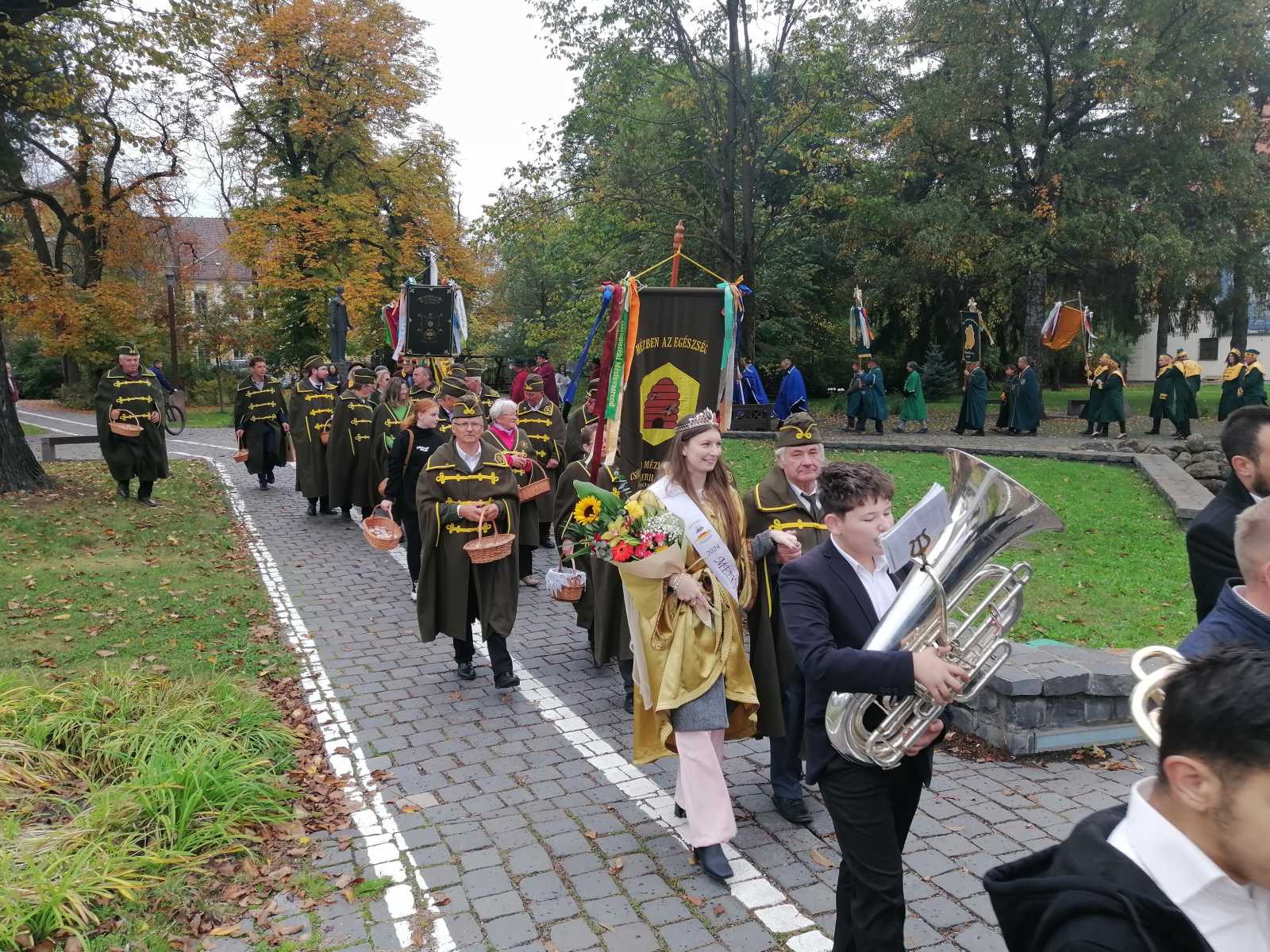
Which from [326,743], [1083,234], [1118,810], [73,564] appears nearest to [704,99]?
[1083,234]

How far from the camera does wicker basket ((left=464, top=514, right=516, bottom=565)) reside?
6.66 meters

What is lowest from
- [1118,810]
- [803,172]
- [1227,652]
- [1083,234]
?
[1118,810]

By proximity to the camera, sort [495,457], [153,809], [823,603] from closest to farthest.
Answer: [823,603]
[153,809]
[495,457]

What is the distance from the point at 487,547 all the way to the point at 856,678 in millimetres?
4202

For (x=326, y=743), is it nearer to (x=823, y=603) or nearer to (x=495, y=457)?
(x=495, y=457)

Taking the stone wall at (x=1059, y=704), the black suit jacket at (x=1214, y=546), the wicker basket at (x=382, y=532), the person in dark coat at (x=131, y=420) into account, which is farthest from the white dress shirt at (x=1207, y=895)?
the person in dark coat at (x=131, y=420)

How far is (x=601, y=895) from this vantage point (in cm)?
414

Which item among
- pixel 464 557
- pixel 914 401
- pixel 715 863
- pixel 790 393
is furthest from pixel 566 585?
pixel 914 401

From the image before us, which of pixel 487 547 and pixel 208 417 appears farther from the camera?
pixel 208 417

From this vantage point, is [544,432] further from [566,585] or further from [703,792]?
[703,792]

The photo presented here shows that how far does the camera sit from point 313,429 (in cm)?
1362

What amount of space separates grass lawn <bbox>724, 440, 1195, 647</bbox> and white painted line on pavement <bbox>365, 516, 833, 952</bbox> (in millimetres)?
3398

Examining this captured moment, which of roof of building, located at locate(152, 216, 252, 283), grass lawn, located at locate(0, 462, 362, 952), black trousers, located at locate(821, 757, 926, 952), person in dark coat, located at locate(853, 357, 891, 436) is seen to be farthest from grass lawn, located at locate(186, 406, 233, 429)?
black trousers, located at locate(821, 757, 926, 952)

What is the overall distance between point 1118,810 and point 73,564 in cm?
1067
